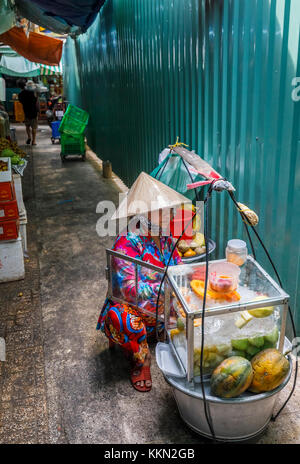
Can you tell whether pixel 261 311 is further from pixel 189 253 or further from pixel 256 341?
pixel 189 253

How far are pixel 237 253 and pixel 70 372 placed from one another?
5.75 feet

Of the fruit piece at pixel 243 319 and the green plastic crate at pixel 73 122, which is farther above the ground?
the green plastic crate at pixel 73 122

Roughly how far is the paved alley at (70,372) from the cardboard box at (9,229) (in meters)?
0.62

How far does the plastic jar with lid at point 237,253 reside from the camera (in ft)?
9.08

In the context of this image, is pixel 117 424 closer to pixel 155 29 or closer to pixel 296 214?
pixel 296 214

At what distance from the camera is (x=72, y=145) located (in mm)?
12219

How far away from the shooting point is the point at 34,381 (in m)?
3.27

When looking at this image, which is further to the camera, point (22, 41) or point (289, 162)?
point (22, 41)

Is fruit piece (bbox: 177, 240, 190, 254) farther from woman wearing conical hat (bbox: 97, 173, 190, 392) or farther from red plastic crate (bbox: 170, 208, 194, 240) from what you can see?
woman wearing conical hat (bbox: 97, 173, 190, 392)

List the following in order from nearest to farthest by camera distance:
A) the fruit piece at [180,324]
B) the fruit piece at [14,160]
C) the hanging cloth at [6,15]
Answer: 1. the fruit piece at [180,324]
2. the hanging cloth at [6,15]
3. the fruit piece at [14,160]

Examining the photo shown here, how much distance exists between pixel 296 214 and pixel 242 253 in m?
0.58

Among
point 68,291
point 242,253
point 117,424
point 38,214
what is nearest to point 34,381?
point 117,424

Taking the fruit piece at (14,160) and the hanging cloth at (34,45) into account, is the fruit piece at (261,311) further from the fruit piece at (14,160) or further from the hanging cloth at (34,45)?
the hanging cloth at (34,45)

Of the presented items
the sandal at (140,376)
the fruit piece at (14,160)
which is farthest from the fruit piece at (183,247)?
the fruit piece at (14,160)
